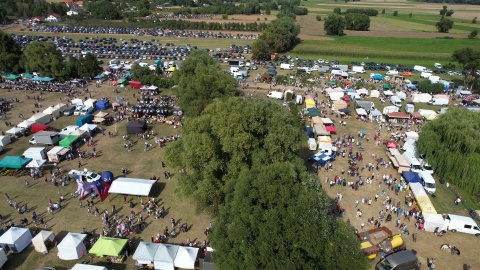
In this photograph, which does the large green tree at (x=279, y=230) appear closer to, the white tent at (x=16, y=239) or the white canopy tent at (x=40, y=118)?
the white tent at (x=16, y=239)

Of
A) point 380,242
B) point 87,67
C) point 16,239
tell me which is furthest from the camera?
point 87,67

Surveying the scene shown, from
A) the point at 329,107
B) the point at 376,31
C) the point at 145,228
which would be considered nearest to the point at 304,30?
the point at 376,31

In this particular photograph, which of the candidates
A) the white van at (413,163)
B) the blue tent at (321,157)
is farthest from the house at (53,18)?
the white van at (413,163)

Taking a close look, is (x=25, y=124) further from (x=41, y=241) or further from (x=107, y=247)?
(x=107, y=247)

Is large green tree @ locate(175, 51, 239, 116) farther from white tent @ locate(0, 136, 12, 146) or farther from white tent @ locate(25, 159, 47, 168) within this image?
white tent @ locate(0, 136, 12, 146)

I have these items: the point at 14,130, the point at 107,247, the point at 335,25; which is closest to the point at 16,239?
the point at 107,247

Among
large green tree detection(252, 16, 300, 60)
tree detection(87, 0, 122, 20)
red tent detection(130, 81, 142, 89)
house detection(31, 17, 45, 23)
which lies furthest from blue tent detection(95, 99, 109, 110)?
tree detection(87, 0, 122, 20)
